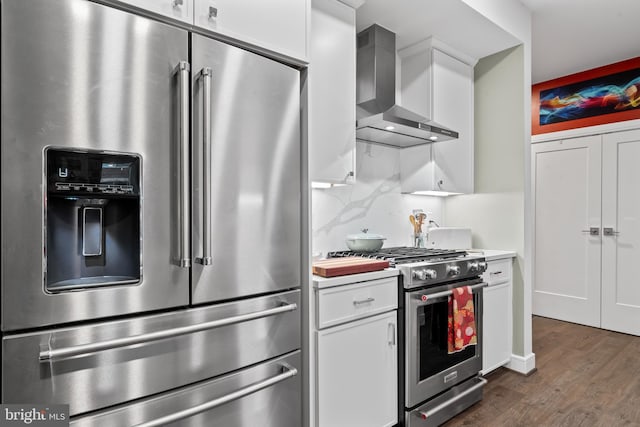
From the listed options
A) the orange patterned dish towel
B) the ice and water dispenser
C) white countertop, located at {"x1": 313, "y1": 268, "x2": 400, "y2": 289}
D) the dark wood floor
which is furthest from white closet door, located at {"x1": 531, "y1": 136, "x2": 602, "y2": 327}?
the ice and water dispenser

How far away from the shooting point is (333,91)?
2168 millimetres

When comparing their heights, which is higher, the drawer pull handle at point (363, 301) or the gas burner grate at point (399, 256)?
the gas burner grate at point (399, 256)

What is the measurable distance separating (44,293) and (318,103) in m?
1.56

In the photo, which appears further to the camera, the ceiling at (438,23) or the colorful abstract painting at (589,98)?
the colorful abstract painting at (589,98)

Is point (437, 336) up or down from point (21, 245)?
down

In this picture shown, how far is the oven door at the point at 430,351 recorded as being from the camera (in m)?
2.02

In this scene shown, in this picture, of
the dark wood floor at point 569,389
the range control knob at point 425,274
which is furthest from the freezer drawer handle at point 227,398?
the dark wood floor at point 569,389

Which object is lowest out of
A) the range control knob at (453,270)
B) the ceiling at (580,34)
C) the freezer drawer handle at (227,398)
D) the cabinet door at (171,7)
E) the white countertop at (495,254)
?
the freezer drawer handle at (227,398)

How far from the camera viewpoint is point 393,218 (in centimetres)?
295

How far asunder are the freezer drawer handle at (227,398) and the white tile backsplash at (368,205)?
99 cm

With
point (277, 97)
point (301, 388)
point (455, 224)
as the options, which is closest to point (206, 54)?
point (277, 97)

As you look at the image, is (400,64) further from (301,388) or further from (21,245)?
(21,245)

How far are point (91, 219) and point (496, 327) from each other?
2735 millimetres

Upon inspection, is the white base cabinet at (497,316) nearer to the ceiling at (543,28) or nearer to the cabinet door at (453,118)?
the cabinet door at (453,118)
